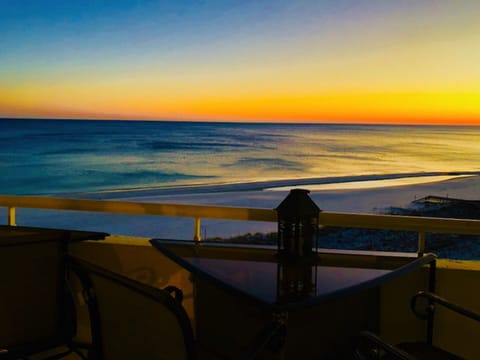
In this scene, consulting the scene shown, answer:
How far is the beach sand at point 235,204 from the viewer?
7.62m

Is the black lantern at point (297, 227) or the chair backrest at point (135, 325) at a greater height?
the black lantern at point (297, 227)

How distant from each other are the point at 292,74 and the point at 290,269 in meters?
18.1

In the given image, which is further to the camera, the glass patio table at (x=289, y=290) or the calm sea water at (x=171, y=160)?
the calm sea water at (x=171, y=160)

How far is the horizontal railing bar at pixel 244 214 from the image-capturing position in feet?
6.02

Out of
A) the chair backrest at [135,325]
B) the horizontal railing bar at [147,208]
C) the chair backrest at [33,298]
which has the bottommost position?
the chair backrest at [135,325]

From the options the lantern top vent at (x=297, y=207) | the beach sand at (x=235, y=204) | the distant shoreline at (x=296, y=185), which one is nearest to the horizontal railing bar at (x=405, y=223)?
the lantern top vent at (x=297, y=207)

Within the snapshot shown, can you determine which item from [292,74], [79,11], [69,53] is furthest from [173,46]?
[69,53]

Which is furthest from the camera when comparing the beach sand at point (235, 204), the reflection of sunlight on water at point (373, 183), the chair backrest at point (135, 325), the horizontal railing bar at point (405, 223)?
the reflection of sunlight on water at point (373, 183)

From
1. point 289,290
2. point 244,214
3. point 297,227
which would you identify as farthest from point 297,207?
point 244,214

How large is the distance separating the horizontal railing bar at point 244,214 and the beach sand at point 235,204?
3.26 meters

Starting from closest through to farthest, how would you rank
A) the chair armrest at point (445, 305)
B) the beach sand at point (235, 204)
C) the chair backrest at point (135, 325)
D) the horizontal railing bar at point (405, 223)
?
the chair armrest at point (445, 305)
the horizontal railing bar at point (405, 223)
the chair backrest at point (135, 325)
the beach sand at point (235, 204)

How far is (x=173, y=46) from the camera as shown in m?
14.3

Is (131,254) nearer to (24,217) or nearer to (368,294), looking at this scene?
(368,294)

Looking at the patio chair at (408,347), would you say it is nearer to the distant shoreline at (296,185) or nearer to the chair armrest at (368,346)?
the chair armrest at (368,346)
